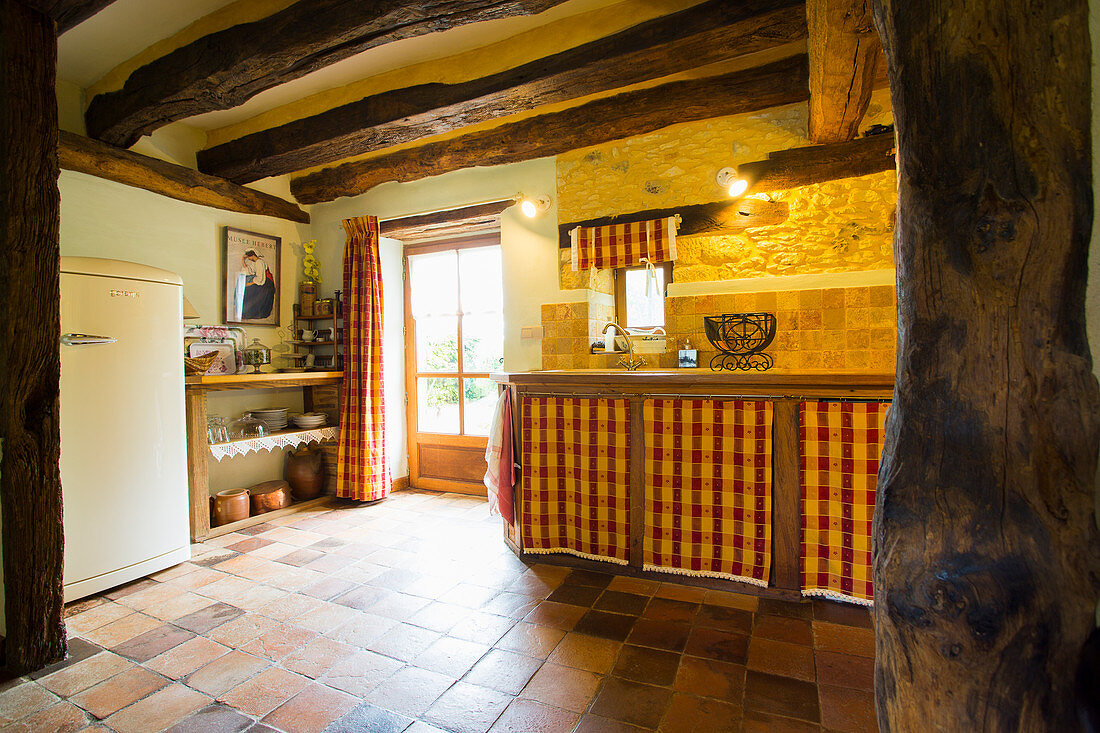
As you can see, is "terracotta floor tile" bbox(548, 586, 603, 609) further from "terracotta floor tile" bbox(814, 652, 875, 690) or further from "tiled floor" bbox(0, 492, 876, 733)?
"terracotta floor tile" bbox(814, 652, 875, 690)

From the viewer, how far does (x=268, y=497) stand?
12.8ft

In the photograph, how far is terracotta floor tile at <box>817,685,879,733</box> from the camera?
1.56 meters

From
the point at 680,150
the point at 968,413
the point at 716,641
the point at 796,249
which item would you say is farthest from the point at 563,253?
the point at 968,413

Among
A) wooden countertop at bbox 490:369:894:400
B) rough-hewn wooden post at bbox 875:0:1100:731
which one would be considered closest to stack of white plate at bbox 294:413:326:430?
wooden countertop at bbox 490:369:894:400

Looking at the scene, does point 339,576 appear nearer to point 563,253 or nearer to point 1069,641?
point 563,253

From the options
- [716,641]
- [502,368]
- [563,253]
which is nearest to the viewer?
[716,641]

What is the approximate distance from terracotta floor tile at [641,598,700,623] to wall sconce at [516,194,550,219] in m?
2.73

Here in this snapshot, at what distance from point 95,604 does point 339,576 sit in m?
1.10

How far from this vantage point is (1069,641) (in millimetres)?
757

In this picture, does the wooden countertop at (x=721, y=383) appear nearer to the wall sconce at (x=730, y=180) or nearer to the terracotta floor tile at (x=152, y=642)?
the wall sconce at (x=730, y=180)

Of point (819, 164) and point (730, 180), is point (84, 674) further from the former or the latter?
point (819, 164)

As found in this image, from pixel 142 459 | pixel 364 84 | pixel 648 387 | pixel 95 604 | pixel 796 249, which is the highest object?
pixel 364 84

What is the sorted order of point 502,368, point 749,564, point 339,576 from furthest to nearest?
1. point 502,368
2. point 339,576
3. point 749,564

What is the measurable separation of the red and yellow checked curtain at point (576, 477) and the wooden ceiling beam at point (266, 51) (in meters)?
1.83
